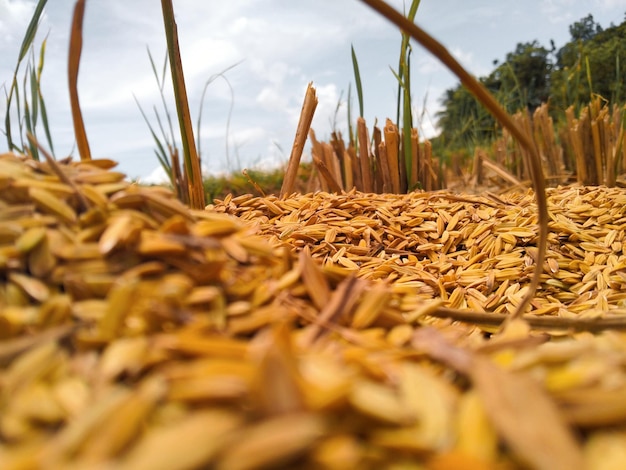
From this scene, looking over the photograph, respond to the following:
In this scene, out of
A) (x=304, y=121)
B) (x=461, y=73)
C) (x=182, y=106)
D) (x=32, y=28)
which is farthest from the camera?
(x=304, y=121)

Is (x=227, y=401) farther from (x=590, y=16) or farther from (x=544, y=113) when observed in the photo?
(x=590, y=16)

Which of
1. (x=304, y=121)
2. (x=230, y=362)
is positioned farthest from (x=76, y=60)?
(x=304, y=121)

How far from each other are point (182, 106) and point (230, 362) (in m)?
1.16

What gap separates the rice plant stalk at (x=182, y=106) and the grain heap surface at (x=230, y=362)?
0.73 meters

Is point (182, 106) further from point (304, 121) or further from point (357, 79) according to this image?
point (357, 79)

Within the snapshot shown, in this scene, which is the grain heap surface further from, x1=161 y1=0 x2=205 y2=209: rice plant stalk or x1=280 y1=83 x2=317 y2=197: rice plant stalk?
x1=280 y1=83 x2=317 y2=197: rice plant stalk

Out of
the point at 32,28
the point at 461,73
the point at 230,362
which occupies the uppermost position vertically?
the point at 32,28

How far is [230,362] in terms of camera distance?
417mm

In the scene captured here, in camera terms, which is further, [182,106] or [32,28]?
[182,106]

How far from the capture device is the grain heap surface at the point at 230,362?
37 cm

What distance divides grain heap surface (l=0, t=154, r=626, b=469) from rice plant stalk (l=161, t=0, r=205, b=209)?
73 cm

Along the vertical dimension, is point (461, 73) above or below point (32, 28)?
below

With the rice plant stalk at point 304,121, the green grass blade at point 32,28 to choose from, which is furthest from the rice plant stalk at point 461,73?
the rice plant stalk at point 304,121

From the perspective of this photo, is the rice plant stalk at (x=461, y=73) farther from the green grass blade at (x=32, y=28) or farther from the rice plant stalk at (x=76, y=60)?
the green grass blade at (x=32, y=28)
